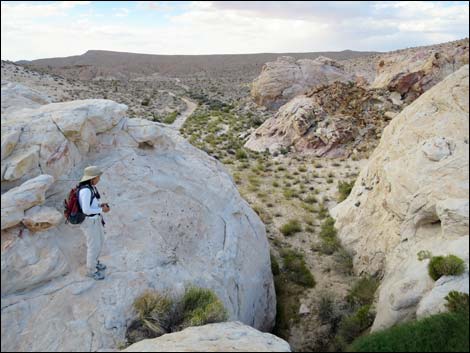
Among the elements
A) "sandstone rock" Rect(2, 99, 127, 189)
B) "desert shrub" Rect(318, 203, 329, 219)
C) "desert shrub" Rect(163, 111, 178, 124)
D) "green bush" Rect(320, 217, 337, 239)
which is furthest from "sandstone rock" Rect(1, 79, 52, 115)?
"desert shrub" Rect(163, 111, 178, 124)

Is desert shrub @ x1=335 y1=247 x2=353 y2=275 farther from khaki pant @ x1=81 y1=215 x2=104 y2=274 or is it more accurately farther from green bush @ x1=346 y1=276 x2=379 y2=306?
khaki pant @ x1=81 y1=215 x2=104 y2=274

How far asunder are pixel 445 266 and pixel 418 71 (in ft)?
65.8

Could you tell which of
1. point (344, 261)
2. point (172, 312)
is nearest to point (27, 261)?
point (172, 312)

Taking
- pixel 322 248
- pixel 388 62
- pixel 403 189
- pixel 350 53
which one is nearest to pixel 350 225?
pixel 322 248

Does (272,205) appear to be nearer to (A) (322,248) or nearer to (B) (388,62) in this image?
(A) (322,248)

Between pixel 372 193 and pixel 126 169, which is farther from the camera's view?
pixel 372 193

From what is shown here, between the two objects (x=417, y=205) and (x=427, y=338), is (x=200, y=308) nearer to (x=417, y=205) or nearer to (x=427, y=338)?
(x=427, y=338)

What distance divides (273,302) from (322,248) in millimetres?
3088

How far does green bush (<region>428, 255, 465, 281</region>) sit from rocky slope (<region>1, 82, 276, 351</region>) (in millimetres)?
3599

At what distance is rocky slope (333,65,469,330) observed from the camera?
7.30m

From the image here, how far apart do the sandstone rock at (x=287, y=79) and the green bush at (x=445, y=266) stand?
28893 millimetres

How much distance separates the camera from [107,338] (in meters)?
6.00

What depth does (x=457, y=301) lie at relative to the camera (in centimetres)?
631

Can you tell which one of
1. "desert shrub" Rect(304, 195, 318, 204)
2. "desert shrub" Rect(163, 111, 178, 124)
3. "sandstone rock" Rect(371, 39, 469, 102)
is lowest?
"desert shrub" Rect(304, 195, 318, 204)
